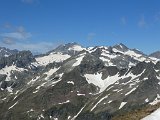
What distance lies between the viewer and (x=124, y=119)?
2859cm

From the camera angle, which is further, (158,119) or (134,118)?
(134,118)

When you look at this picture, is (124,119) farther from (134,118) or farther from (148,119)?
(148,119)

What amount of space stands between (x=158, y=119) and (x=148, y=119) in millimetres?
884

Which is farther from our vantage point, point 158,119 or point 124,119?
point 124,119

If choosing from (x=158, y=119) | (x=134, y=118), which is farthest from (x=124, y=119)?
(x=158, y=119)

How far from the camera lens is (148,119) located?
20.8 m

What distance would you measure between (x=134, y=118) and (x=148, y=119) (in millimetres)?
7856

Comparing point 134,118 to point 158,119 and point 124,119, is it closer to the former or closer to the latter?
point 124,119

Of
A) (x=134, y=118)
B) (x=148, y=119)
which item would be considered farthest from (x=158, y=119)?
(x=134, y=118)

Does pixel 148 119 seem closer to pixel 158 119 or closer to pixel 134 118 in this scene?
pixel 158 119

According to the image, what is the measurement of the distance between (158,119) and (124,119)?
7.43m

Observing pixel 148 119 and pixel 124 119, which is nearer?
pixel 148 119

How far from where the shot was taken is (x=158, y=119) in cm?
2133
